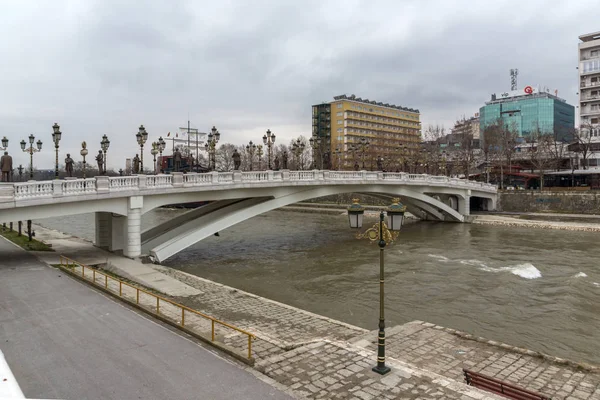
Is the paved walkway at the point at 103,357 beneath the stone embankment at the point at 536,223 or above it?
above

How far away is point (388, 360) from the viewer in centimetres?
988

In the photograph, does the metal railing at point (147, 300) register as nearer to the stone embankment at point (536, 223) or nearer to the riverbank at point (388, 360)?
the riverbank at point (388, 360)

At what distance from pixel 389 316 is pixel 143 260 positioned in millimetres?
13696

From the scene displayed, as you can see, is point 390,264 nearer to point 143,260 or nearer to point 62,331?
point 143,260

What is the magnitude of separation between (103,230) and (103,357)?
1829 centimetres

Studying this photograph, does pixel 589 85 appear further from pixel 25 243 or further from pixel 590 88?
pixel 25 243

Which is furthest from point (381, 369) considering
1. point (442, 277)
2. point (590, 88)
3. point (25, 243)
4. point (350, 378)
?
point (590, 88)

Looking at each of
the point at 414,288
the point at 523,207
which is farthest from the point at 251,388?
the point at 523,207

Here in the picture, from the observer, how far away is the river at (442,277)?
15.9 metres

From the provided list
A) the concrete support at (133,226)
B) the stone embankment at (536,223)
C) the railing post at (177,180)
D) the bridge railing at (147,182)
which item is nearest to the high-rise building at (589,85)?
the stone embankment at (536,223)

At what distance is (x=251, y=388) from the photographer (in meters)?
8.52

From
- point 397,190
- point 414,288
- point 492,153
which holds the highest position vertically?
point 492,153

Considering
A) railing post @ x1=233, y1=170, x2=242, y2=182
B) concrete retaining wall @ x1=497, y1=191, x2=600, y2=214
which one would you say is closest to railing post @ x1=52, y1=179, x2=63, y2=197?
railing post @ x1=233, y1=170, x2=242, y2=182

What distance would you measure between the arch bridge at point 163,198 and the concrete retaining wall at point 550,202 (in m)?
27.4
